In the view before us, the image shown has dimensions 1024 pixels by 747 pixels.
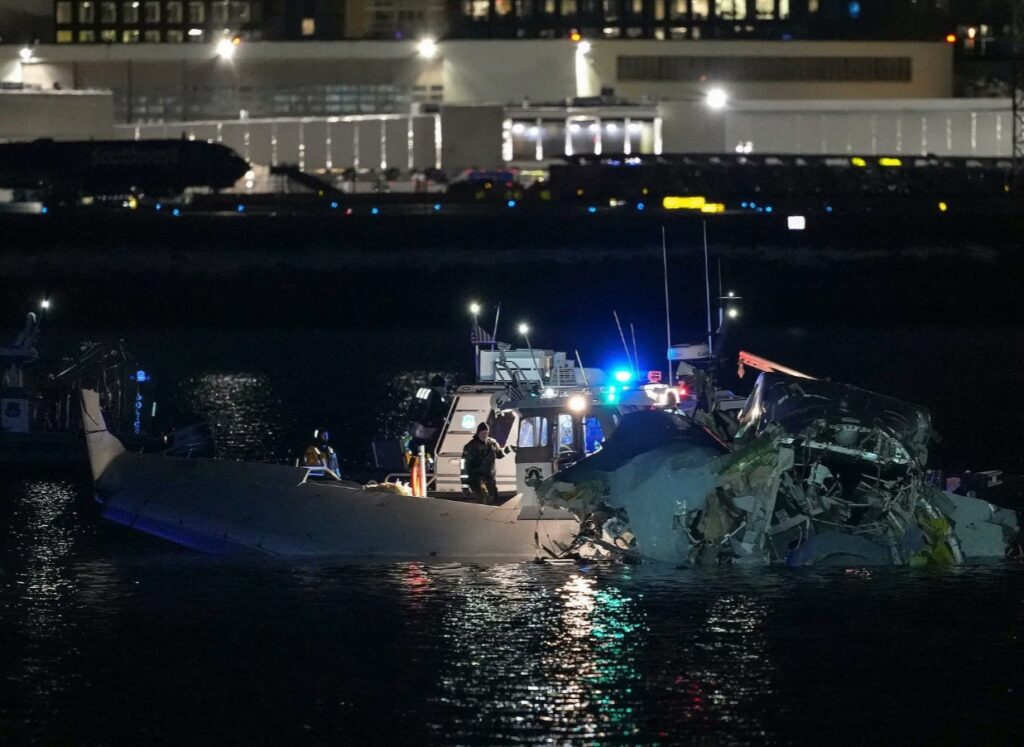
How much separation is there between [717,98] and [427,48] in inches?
754

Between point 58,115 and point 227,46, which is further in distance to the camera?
point 58,115

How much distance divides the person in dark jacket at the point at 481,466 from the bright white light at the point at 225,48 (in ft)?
322

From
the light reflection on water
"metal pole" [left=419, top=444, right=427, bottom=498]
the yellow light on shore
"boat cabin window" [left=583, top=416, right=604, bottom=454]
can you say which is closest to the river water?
the light reflection on water

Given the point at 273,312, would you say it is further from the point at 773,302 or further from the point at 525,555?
the point at 525,555

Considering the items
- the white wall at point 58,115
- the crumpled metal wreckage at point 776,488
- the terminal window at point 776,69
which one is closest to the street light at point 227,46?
the white wall at point 58,115

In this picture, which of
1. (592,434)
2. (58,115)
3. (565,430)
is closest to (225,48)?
(58,115)

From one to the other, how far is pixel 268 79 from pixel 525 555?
100 meters

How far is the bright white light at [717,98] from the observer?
121 metres

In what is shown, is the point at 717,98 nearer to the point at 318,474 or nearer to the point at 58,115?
the point at 58,115

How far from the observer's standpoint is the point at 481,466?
2817cm

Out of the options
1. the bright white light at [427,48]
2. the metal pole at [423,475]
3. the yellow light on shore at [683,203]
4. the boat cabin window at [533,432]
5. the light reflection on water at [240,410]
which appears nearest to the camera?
the boat cabin window at [533,432]

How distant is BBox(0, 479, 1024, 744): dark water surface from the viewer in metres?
21.2

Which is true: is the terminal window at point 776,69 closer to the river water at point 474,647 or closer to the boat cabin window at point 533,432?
the river water at point 474,647

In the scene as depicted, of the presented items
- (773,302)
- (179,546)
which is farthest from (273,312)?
(179,546)
